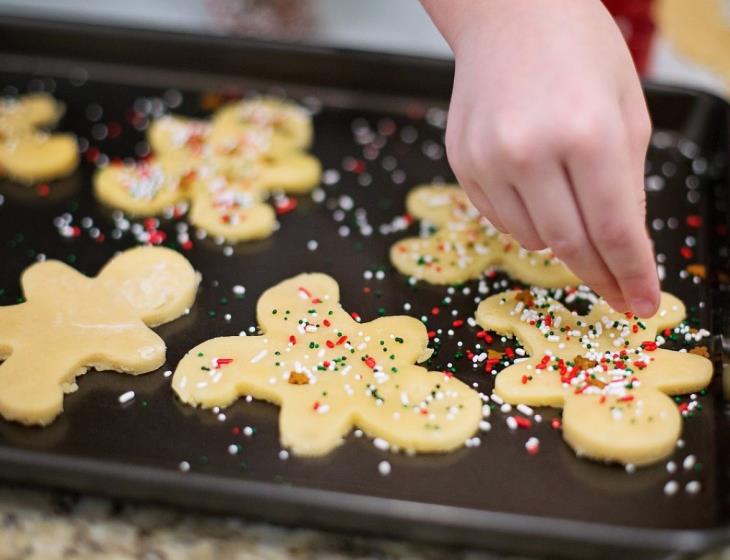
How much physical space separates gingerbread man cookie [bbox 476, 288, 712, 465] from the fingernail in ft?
0.27

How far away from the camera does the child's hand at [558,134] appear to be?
0.84m

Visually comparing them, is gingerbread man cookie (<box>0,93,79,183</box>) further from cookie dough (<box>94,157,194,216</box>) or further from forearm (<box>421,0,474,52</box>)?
forearm (<box>421,0,474,52</box>)

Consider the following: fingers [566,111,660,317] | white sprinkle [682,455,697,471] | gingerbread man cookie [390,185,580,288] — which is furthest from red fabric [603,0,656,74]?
white sprinkle [682,455,697,471]

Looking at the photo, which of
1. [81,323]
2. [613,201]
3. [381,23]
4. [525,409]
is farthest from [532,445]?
[381,23]

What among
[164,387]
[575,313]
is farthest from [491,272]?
[164,387]

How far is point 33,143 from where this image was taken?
4.65 feet

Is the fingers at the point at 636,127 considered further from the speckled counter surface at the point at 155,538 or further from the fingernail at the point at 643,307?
the speckled counter surface at the point at 155,538

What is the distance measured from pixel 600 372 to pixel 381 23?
110cm

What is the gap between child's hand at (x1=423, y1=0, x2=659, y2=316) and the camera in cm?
84

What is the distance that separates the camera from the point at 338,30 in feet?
6.19

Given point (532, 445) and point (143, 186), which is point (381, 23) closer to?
point (143, 186)

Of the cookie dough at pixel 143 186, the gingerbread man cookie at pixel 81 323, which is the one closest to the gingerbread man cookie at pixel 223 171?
the cookie dough at pixel 143 186

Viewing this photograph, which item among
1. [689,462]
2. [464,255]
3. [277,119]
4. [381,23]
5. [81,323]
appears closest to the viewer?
[689,462]

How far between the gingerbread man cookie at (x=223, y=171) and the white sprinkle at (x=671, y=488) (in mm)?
630
